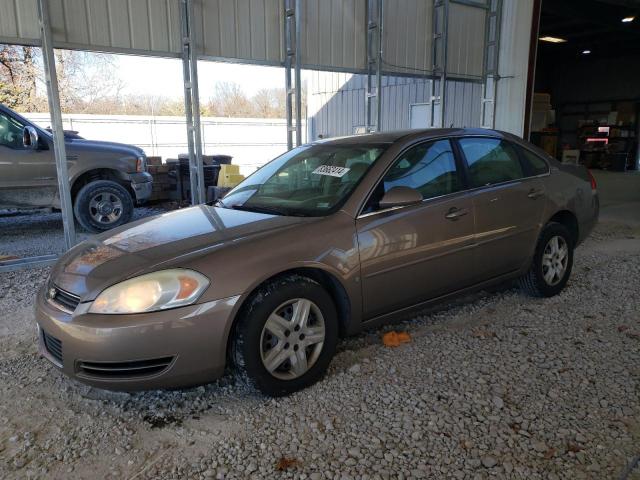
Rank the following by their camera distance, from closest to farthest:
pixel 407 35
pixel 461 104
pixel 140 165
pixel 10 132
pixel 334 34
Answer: pixel 10 132 → pixel 334 34 → pixel 140 165 → pixel 407 35 → pixel 461 104

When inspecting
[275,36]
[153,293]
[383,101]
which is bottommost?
[153,293]

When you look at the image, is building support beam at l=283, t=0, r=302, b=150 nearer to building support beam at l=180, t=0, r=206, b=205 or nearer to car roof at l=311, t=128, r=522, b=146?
building support beam at l=180, t=0, r=206, b=205

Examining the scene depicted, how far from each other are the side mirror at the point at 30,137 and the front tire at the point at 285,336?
581cm

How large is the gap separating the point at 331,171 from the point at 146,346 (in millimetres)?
1741

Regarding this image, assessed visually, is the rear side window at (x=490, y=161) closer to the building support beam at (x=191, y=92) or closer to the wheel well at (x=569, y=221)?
the wheel well at (x=569, y=221)

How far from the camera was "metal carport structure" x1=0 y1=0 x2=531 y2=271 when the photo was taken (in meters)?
5.73

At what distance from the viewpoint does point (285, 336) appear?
9.07 feet

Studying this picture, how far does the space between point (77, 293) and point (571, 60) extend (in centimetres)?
3043

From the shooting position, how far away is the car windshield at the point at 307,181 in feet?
10.7

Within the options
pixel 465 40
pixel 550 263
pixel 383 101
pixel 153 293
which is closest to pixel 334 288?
pixel 153 293

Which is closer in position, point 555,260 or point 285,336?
point 285,336

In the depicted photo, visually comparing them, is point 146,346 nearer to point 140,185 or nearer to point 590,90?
point 140,185

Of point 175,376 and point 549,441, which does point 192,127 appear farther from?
point 549,441

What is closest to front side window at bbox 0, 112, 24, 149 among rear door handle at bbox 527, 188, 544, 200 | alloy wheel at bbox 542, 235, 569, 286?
rear door handle at bbox 527, 188, 544, 200
